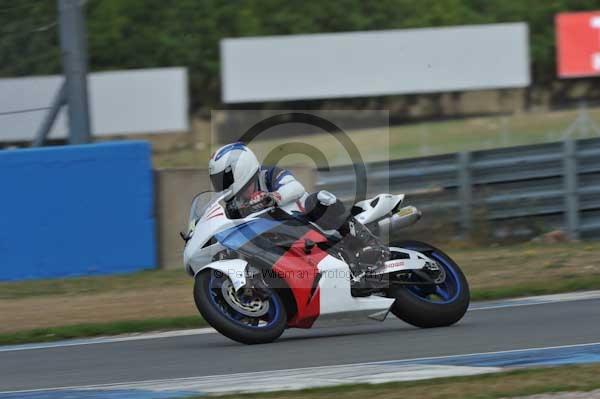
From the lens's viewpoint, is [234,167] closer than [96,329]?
Yes

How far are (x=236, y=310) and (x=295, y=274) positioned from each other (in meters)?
0.49

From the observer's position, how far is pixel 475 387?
649 cm

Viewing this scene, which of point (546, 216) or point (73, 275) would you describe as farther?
point (546, 216)

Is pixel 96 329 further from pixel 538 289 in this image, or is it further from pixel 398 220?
pixel 538 289

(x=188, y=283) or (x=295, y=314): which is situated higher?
(x=295, y=314)

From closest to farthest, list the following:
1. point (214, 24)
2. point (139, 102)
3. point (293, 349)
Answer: point (293, 349), point (139, 102), point (214, 24)

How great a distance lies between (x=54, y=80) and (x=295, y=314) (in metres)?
21.5

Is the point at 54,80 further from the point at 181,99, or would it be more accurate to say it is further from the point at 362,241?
the point at 362,241

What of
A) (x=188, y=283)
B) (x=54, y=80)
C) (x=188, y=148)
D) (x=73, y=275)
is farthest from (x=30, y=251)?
(x=188, y=148)

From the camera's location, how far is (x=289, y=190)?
8.14 meters

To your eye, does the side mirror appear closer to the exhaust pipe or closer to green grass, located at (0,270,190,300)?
the exhaust pipe

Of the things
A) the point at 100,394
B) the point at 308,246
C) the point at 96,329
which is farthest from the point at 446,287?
the point at 96,329

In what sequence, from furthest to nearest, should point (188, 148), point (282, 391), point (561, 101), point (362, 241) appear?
1. point (561, 101)
2. point (188, 148)
3. point (362, 241)
4. point (282, 391)

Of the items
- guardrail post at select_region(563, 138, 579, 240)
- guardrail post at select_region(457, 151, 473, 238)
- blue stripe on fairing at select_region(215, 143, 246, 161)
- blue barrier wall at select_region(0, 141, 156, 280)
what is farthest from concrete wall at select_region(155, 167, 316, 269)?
blue stripe on fairing at select_region(215, 143, 246, 161)
